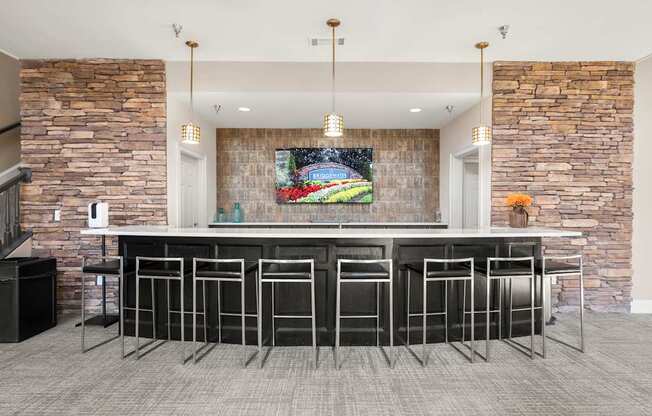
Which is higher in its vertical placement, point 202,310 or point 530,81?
point 530,81

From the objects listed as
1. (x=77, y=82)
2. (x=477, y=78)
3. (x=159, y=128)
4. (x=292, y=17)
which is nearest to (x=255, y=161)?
(x=159, y=128)

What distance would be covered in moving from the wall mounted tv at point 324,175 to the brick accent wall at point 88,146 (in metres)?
2.27

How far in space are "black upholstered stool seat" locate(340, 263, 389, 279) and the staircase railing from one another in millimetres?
Result: 3758

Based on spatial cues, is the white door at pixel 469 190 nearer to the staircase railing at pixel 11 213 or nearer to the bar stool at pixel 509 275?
the bar stool at pixel 509 275

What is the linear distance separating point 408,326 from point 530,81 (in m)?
3.21

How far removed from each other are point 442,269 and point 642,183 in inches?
120

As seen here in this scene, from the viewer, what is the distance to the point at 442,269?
3320 mm

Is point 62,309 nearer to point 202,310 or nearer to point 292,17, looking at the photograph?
point 202,310

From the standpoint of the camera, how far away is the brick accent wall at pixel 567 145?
435 cm

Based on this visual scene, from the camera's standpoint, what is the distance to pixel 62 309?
434cm

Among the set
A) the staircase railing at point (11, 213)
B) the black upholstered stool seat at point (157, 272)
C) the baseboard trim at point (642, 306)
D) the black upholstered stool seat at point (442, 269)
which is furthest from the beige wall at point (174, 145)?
the baseboard trim at point (642, 306)

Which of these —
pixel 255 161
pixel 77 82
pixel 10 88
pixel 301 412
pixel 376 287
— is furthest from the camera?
pixel 255 161

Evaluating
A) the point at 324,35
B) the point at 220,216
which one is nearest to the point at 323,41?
the point at 324,35

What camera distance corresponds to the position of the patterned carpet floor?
234 cm
